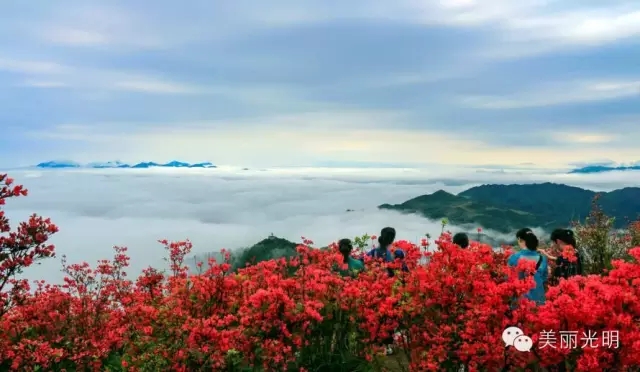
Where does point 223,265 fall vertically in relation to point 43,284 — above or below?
above

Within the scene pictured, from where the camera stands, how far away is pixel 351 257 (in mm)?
9789

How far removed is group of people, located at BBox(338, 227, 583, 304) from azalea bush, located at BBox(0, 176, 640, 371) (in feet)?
4.78

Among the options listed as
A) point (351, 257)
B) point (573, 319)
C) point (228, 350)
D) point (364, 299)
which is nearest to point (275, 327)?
point (228, 350)

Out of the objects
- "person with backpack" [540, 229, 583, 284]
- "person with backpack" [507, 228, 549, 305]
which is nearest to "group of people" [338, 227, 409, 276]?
"person with backpack" [507, 228, 549, 305]

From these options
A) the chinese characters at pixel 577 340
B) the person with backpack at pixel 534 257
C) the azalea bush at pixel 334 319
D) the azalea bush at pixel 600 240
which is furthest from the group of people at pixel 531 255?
the azalea bush at pixel 600 240

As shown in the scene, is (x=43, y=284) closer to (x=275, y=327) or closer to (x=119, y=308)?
(x=119, y=308)

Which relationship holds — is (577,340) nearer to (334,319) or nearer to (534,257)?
(334,319)

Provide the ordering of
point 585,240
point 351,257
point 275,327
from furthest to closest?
point 585,240
point 351,257
point 275,327

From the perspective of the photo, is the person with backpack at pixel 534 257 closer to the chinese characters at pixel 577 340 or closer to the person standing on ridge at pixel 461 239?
the person standing on ridge at pixel 461 239

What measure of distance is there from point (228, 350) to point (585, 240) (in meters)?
14.2

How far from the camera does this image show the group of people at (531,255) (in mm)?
8406

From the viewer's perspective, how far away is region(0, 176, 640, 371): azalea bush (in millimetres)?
4887

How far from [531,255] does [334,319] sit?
3.81 m

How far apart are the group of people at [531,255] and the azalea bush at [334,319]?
1.46 metres
